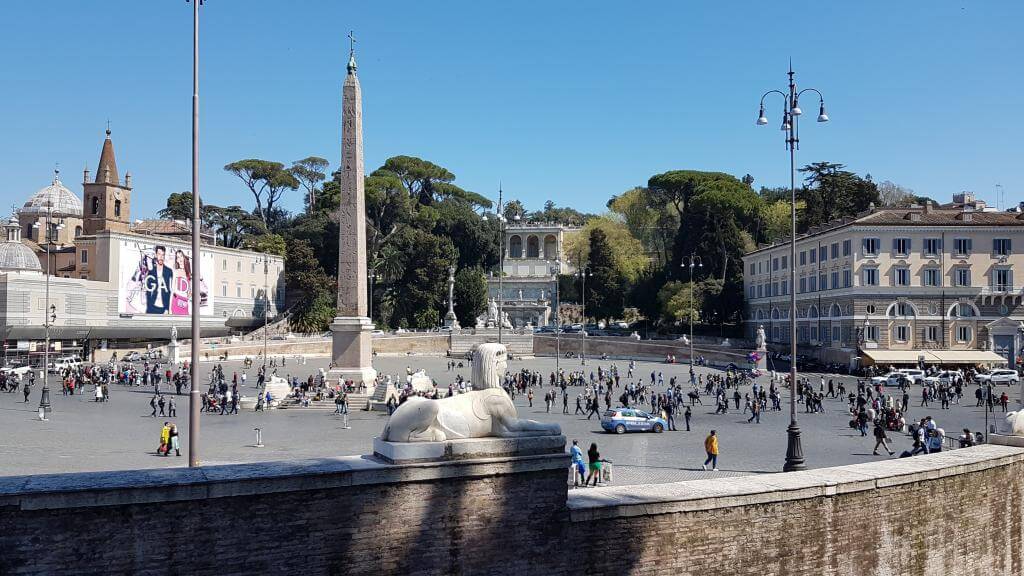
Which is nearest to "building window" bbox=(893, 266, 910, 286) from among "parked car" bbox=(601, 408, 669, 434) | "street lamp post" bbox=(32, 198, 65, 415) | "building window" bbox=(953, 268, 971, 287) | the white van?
"building window" bbox=(953, 268, 971, 287)

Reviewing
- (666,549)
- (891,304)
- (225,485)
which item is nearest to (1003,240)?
(891,304)

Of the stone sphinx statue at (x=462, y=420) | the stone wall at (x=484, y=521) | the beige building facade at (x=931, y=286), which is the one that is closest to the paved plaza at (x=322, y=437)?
the stone wall at (x=484, y=521)

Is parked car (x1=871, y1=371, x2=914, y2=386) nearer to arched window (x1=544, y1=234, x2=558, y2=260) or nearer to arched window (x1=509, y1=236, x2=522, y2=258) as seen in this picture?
arched window (x1=544, y1=234, x2=558, y2=260)

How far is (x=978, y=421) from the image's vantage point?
28.5m

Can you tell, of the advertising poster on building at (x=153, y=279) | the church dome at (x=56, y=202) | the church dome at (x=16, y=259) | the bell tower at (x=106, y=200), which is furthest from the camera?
the church dome at (x=56, y=202)

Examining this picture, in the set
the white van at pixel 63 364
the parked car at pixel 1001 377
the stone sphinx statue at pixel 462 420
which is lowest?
the parked car at pixel 1001 377

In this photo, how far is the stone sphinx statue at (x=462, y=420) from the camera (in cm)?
823

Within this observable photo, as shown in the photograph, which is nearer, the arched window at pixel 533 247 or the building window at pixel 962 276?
the building window at pixel 962 276

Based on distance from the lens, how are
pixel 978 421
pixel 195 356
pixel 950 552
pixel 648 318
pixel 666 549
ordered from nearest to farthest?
pixel 666 549, pixel 950 552, pixel 195 356, pixel 978 421, pixel 648 318

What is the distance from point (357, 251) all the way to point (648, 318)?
5120cm

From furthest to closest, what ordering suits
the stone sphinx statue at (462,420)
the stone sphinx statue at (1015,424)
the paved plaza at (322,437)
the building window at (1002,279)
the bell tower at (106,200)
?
1. the bell tower at (106,200)
2. the building window at (1002,279)
3. the paved plaza at (322,437)
4. the stone sphinx statue at (1015,424)
5. the stone sphinx statue at (462,420)

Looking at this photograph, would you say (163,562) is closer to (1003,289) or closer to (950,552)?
(950,552)

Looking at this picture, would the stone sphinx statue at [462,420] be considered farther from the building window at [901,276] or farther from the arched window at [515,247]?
the arched window at [515,247]

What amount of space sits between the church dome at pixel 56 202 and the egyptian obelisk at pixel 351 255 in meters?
58.9
